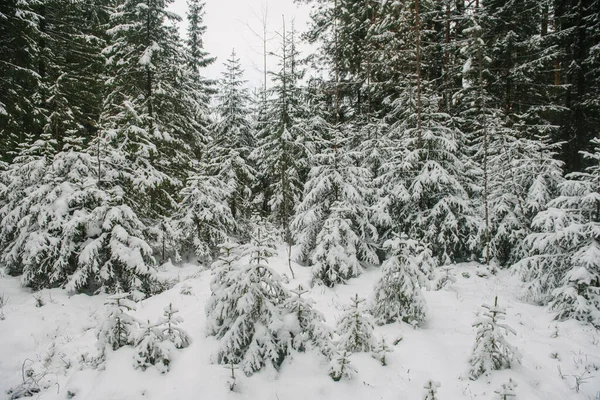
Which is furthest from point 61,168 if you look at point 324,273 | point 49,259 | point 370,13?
point 370,13

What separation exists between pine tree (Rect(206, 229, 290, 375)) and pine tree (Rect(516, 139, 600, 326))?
6913mm

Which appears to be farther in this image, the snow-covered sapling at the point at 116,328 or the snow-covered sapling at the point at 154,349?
the snow-covered sapling at the point at 116,328

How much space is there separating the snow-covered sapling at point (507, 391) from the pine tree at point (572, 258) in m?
3.72

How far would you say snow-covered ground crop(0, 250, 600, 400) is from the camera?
4.92 metres

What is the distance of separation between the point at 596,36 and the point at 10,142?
2775 cm

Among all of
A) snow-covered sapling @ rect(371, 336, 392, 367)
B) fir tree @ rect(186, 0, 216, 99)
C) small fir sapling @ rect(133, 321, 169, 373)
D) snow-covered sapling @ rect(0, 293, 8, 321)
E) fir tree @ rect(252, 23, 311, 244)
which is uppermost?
fir tree @ rect(186, 0, 216, 99)

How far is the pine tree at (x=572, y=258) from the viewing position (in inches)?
270

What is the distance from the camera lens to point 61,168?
33.3 ft

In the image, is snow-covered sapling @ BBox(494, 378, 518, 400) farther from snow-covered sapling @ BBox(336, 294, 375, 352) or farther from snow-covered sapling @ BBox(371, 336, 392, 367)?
snow-covered sapling @ BBox(336, 294, 375, 352)

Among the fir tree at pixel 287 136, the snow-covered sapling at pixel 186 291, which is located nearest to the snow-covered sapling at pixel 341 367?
the snow-covered sapling at pixel 186 291

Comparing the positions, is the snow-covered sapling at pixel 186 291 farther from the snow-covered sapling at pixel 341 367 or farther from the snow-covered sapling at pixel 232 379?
the snow-covered sapling at pixel 341 367

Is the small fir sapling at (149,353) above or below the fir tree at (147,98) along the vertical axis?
below

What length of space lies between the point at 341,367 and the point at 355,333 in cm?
84

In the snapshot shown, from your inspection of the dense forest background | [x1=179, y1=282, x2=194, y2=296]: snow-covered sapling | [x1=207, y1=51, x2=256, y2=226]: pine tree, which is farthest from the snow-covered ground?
[x1=207, y1=51, x2=256, y2=226]: pine tree
